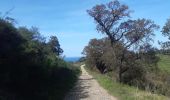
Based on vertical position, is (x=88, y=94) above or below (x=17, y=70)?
below

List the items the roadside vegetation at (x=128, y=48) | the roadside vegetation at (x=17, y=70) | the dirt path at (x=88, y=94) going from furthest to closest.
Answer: the roadside vegetation at (x=128, y=48), the dirt path at (x=88, y=94), the roadside vegetation at (x=17, y=70)

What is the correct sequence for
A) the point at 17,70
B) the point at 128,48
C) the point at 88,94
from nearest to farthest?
the point at 17,70, the point at 88,94, the point at 128,48

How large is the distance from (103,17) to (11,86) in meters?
27.0

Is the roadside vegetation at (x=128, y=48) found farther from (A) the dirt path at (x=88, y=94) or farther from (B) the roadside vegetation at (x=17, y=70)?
(B) the roadside vegetation at (x=17, y=70)

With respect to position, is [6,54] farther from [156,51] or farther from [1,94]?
[156,51]

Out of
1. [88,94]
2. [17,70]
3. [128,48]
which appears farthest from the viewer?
[128,48]

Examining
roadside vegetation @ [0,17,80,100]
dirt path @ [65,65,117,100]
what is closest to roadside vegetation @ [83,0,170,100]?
dirt path @ [65,65,117,100]

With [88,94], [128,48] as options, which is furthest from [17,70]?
[128,48]

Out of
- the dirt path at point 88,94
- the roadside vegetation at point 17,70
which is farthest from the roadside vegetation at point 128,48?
the roadside vegetation at point 17,70

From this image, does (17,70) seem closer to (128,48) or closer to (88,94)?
(88,94)

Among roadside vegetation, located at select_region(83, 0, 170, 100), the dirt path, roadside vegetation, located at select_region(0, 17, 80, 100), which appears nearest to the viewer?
roadside vegetation, located at select_region(0, 17, 80, 100)

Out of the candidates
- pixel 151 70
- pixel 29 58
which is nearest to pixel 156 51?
pixel 151 70

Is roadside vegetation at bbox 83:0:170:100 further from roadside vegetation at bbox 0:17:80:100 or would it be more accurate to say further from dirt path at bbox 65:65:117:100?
roadside vegetation at bbox 0:17:80:100

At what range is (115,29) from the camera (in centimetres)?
4403
